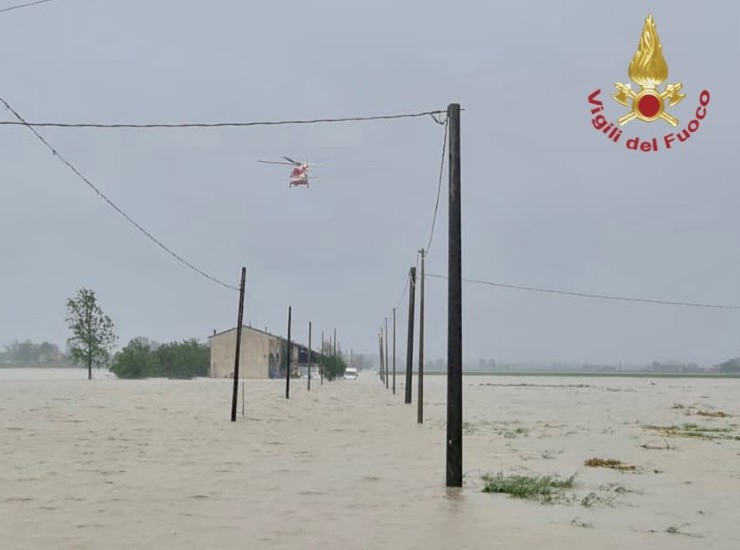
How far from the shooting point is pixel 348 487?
1367 cm


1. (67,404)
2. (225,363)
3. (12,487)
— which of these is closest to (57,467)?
(12,487)

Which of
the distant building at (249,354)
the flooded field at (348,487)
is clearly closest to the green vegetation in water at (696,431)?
the flooded field at (348,487)

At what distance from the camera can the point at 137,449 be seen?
1933 cm

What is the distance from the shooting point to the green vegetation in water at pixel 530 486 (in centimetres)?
1275

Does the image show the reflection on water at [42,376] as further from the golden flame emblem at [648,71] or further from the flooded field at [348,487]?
the golden flame emblem at [648,71]

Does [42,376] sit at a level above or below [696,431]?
above

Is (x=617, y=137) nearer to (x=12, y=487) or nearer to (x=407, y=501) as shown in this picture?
(x=407, y=501)

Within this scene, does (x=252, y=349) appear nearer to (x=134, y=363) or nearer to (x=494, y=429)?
(x=134, y=363)

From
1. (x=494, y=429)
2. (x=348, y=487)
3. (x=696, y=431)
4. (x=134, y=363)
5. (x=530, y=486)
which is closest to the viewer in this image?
(x=530, y=486)

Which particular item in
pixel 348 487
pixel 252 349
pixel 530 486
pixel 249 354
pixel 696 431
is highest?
pixel 252 349

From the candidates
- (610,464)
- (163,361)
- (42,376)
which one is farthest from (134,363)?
(610,464)

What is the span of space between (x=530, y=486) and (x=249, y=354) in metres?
87.4

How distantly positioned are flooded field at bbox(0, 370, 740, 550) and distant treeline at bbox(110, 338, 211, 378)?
78.8m

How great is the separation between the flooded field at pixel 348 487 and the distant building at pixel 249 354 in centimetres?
7068
